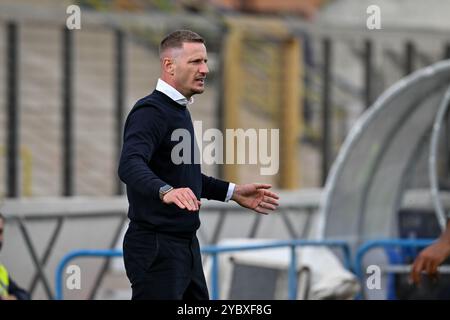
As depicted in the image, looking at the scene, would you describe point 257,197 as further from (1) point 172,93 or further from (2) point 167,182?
(1) point 172,93

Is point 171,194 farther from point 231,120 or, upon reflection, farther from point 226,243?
point 231,120

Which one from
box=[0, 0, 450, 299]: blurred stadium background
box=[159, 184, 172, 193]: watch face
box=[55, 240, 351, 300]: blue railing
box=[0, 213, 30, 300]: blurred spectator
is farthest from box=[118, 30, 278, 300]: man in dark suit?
box=[0, 0, 450, 299]: blurred stadium background

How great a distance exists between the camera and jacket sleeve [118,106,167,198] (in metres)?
5.63

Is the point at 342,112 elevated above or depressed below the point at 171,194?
above

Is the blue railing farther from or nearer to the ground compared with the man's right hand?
nearer to the ground

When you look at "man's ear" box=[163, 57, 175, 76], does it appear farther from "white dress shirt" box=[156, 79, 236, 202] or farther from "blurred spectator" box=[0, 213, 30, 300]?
"blurred spectator" box=[0, 213, 30, 300]

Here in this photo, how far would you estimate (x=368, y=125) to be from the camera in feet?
40.4

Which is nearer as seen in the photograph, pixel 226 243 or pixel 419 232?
pixel 226 243

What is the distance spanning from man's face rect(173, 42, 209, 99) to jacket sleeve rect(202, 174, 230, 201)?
20.8 inches

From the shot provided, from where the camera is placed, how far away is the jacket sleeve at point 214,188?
632cm

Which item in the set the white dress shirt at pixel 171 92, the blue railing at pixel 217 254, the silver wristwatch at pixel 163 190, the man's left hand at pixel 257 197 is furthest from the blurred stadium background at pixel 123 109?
the silver wristwatch at pixel 163 190
